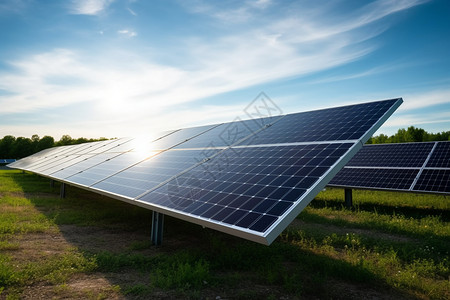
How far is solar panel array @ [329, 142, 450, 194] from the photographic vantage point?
13.5 meters

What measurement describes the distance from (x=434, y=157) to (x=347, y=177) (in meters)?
4.44

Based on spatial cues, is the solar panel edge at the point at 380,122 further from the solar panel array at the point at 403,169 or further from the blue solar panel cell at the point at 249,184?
the solar panel array at the point at 403,169

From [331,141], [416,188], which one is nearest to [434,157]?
[416,188]

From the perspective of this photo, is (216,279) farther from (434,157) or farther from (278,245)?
(434,157)

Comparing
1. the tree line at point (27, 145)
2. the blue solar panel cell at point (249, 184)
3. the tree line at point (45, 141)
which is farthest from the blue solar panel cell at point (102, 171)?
the tree line at point (27, 145)

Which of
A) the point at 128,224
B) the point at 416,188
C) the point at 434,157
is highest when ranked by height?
the point at 434,157

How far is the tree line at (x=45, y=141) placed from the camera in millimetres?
68562

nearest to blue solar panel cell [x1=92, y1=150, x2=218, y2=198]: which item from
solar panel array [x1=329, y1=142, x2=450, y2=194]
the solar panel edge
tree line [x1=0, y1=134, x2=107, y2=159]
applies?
the solar panel edge

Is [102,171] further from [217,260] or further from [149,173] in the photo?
[217,260]

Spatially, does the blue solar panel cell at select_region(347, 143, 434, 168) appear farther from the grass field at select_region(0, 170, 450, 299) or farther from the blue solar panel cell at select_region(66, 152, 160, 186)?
the blue solar panel cell at select_region(66, 152, 160, 186)

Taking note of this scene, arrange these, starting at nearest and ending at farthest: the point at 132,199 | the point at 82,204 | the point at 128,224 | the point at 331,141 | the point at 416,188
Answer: the point at 331,141 → the point at 132,199 → the point at 128,224 → the point at 416,188 → the point at 82,204

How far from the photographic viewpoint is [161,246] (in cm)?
853

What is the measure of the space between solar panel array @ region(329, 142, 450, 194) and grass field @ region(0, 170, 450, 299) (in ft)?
6.23

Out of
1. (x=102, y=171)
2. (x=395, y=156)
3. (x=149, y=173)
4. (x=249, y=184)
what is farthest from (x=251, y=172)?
(x=395, y=156)
